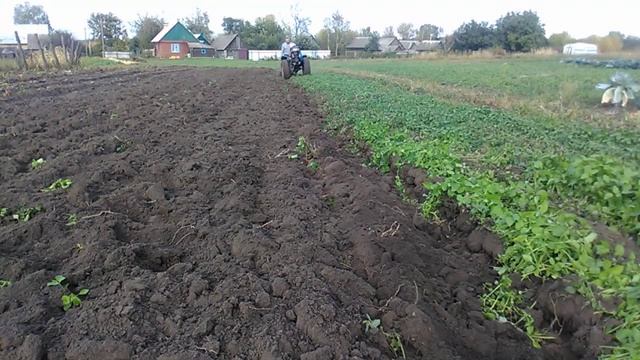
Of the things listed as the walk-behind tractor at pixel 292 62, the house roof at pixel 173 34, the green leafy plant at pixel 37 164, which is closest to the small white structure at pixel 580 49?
the walk-behind tractor at pixel 292 62

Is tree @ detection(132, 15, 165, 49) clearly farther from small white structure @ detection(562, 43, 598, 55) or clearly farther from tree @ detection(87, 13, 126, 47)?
small white structure @ detection(562, 43, 598, 55)

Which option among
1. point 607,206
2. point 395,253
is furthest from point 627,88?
point 395,253

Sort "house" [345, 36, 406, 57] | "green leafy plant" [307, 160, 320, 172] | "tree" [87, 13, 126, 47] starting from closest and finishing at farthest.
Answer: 1. "green leafy plant" [307, 160, 320, 172]
2. "tree" [87, 13, 126, 47]
3. "house" [345, 36, 406, 57]

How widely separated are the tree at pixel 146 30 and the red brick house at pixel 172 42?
180 centimetres

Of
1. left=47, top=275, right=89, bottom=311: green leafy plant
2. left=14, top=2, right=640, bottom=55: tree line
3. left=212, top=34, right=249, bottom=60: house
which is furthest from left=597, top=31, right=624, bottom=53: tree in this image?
left=212, top=34, right=249, bottom=60: house

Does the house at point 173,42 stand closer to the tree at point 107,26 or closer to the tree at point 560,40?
the tree at point 107,26

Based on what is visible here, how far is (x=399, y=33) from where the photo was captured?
118 metres

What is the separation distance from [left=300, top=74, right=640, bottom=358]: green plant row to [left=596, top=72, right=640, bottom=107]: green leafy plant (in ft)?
19.1

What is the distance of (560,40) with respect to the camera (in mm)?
31375

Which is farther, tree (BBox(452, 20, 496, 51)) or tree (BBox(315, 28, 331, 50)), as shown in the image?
tree (BBox(315, 28, 331, 50))

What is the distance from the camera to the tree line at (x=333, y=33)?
45.4m

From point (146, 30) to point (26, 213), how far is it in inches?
2959

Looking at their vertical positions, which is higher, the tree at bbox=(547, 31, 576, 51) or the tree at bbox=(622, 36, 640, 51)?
the tree at bbox=(547, 31, 576, 51)

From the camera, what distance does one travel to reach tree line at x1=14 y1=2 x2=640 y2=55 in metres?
45.4
